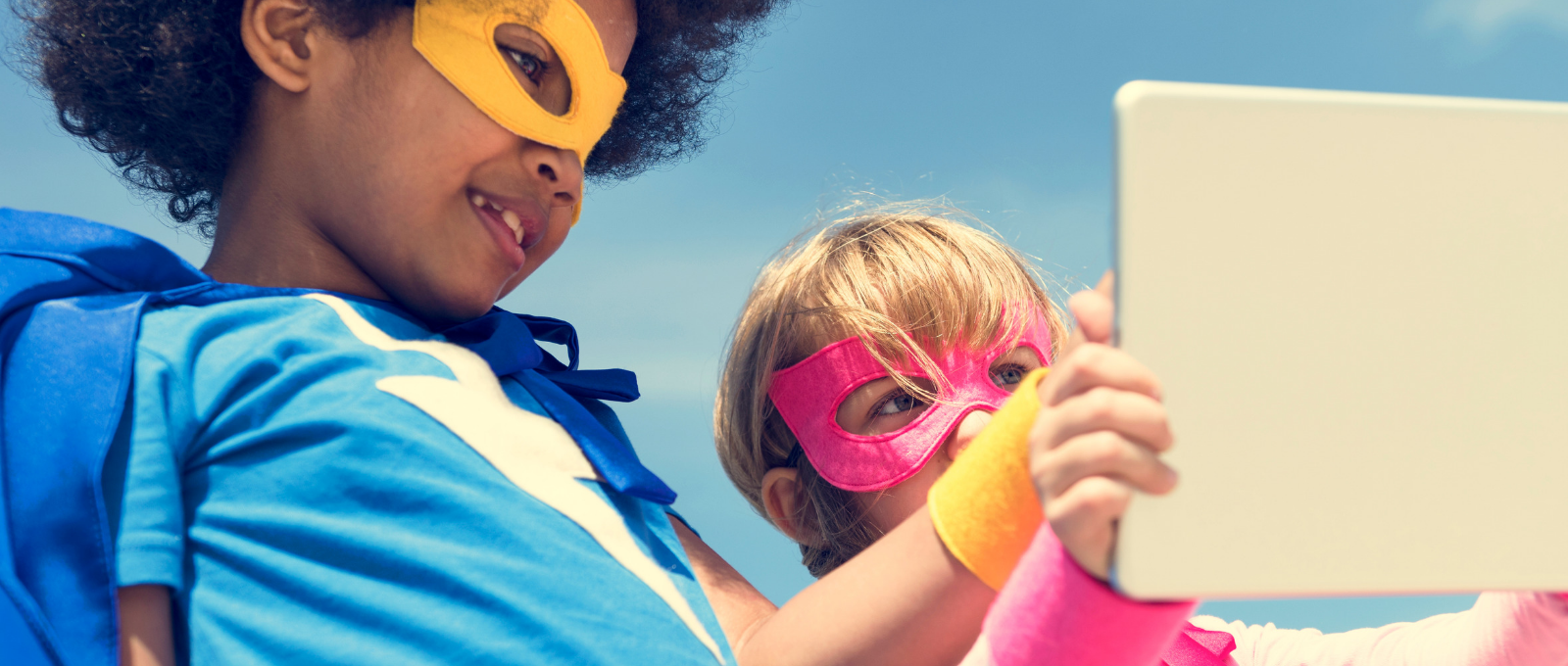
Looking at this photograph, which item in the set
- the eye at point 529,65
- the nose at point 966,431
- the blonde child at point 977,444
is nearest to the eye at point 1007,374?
the blonde child at point 977,444

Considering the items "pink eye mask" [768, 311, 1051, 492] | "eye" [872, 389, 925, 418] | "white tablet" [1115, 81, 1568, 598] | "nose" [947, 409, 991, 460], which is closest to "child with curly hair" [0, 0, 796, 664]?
"pink eye mask" [768, 311, 1051, 492]

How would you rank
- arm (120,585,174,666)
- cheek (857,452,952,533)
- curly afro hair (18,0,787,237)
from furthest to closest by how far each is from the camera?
cheek (857,452,952,533) → curly afro hair (18,0,787,237) → arm (120,585,174,666)

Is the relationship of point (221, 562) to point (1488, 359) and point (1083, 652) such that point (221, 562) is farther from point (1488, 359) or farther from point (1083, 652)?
point (1488, 359)

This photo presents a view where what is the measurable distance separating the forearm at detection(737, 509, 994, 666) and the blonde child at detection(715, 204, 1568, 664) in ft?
0.05

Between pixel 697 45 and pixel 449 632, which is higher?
pixel 697 45

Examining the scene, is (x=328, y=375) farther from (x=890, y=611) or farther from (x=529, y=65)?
(x=890, y=611)

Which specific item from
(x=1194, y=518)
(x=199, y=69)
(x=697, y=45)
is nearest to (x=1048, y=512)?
(x=1194, y=518)

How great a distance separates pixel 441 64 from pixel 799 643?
3.29 ft

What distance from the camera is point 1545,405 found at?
2.70 feet

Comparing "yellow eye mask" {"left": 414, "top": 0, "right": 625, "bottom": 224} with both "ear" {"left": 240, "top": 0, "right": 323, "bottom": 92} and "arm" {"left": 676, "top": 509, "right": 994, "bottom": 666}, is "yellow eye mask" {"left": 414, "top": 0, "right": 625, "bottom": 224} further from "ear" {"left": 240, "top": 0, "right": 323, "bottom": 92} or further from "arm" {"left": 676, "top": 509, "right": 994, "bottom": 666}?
"arm" {"left": 676, "top": 509, "right": 994, "bottom": 666}

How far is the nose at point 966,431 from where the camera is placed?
69.6 inches

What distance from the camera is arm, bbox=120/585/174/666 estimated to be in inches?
43.0

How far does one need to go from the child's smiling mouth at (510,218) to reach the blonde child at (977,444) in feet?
2.00

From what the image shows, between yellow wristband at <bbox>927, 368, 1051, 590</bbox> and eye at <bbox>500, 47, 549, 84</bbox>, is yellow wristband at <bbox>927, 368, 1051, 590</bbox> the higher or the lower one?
the lower one
